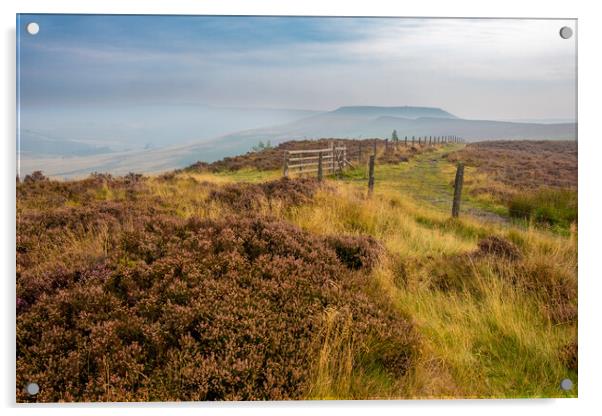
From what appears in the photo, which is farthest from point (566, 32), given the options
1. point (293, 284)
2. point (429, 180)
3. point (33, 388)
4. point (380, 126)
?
point (33, 388)

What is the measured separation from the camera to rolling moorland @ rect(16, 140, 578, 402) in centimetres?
434

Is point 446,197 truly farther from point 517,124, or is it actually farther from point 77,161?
point 77,161

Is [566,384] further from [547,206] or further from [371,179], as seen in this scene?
[371,179]

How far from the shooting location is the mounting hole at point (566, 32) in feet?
18.8

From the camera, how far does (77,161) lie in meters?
5.83

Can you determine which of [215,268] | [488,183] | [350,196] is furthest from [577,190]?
[215,268]

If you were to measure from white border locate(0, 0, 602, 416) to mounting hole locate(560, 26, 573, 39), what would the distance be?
10cm

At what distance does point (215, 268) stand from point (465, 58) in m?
3.58

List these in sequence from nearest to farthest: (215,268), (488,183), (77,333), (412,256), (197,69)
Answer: (77,333)
(215,268)
(197,69)
(412,256)
(488,183)

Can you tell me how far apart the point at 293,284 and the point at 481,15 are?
3591 millimetres

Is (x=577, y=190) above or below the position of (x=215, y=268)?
above

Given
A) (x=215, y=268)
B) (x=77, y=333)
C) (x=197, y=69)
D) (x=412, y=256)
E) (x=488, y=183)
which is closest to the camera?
(x=77, y=333)

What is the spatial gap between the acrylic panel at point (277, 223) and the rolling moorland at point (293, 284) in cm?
2

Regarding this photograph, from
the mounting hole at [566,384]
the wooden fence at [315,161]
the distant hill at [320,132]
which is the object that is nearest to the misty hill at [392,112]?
the distant hill at [320,132]
